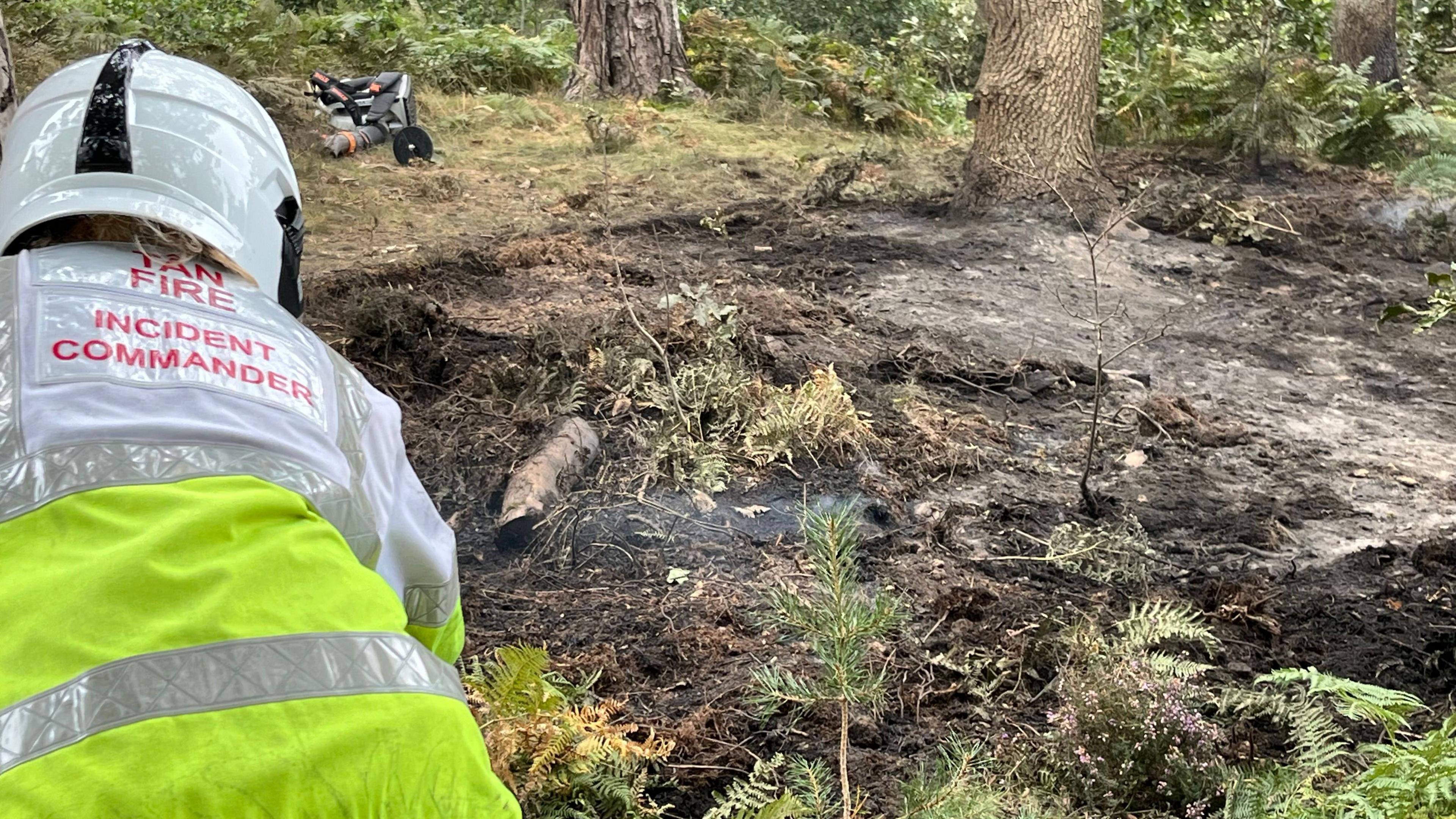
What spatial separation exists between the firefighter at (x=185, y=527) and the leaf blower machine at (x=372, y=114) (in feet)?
22.4

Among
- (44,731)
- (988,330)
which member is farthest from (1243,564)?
(44,731)

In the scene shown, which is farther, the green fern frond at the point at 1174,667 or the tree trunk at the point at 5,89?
the tree trunk at the point at 5,89

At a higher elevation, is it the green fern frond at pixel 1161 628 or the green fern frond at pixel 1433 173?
the green fern frond at pixel 1433 173

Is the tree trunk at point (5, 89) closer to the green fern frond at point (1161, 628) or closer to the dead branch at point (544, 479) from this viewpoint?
the dead branch at point (544, 479)

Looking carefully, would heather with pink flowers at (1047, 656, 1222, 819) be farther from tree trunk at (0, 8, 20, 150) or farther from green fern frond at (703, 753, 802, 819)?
tree trunk at (0, 8, 20, 150)

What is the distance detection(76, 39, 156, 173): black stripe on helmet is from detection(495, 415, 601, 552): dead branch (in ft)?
6.87

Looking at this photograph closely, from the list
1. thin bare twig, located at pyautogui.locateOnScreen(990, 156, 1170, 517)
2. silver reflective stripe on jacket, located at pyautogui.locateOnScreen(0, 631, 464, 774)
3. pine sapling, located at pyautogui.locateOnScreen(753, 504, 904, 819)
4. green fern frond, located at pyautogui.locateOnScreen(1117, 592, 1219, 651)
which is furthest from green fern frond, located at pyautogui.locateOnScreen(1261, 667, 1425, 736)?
silver reflective stripe on jacket, located at pyautogui.locateOnScreen(0, 631, 464, 774)

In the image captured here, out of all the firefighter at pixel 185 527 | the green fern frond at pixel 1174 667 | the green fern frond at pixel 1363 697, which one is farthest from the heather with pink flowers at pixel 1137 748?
the firefighter at pixel 185 527

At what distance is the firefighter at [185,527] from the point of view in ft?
4.26

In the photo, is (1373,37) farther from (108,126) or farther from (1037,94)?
(108,126)

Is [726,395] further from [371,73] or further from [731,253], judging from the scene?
[371,73]

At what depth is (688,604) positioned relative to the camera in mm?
3557

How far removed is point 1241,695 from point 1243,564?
3.37 ft

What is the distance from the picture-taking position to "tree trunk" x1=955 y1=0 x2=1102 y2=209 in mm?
7852
